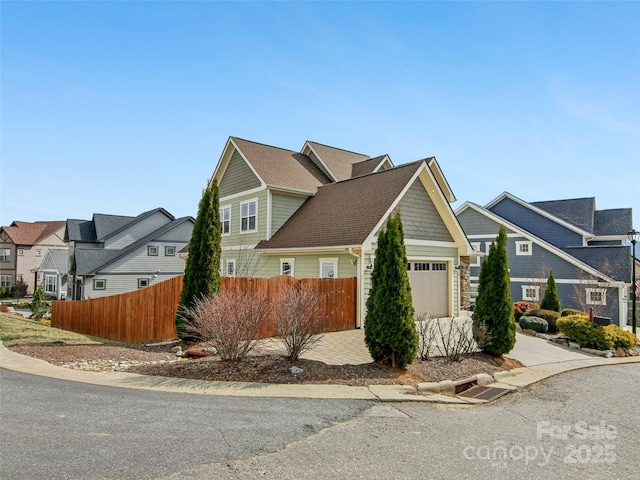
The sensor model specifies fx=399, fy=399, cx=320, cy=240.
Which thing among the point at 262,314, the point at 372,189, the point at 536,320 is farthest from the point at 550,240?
the point at 262,314

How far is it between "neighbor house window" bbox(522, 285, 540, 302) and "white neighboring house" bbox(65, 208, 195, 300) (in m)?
25.9

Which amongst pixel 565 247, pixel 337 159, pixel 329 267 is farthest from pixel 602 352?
pixel 565 247

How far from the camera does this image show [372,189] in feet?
54.7

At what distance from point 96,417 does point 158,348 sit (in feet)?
18.5

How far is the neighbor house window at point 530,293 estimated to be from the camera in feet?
87.6

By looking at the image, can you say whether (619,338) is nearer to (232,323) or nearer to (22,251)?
(232,323)

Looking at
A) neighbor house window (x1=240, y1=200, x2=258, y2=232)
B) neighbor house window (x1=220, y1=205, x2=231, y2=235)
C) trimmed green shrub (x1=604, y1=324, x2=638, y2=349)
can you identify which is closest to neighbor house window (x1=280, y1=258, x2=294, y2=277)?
neighbor house window (x1=240, y1=200, x2=258, y2=232)

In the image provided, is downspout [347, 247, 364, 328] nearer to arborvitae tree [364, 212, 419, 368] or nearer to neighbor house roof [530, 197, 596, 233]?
arborvitae tree [364, 212, 419, 368]

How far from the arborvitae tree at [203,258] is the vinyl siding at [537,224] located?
1094 inches

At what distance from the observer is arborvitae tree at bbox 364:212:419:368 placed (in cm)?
824

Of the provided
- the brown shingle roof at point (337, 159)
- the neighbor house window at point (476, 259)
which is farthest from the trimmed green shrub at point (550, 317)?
the neighbor house window at point (476, 259)

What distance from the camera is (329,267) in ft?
51.3

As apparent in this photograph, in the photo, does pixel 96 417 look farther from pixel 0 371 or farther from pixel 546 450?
pixel 546 450

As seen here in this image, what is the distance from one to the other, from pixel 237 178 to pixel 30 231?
41908mm
